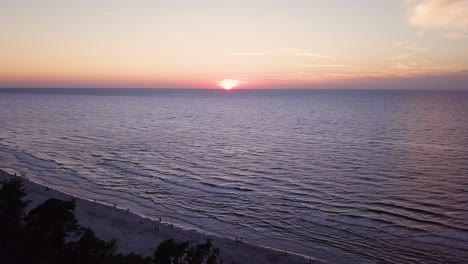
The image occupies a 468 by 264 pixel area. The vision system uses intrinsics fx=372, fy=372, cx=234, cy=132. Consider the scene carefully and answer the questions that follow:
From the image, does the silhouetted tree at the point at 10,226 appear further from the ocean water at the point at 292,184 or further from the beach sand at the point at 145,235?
the ocean water at the point at 292,184

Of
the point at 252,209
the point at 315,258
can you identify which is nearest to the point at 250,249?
the point at 315,258

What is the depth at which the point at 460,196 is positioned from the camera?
43.9m

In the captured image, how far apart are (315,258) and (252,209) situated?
11915 millimetres

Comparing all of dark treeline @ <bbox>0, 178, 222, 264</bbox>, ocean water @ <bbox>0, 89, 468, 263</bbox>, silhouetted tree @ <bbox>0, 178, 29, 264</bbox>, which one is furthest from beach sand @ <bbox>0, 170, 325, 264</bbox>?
silhouetted tree @ <bbox>0, 178, 29, 264</bbox>

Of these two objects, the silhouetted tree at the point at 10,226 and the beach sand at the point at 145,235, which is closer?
the silhouetted tree at the point at 10,226

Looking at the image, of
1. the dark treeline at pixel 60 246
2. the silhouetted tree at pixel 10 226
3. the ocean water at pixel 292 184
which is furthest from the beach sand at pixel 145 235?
the silhouetted tree at pixel 10 226

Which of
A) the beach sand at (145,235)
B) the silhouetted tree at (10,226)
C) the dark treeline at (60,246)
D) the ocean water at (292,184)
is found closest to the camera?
the dark treeline at (60,246)

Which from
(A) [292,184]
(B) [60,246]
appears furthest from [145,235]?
(A) [292,184]

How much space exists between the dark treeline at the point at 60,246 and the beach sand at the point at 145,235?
6.57m

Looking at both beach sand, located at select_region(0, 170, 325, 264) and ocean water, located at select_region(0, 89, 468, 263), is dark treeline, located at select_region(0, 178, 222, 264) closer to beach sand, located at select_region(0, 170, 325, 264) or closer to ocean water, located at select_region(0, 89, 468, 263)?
beach sand, located at select_region(0, 170, 325, 264)

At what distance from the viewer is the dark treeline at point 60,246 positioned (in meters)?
20.8

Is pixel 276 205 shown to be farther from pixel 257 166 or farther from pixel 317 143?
pixel 317 143

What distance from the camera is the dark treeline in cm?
2075

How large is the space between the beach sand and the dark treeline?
6.57 meters
